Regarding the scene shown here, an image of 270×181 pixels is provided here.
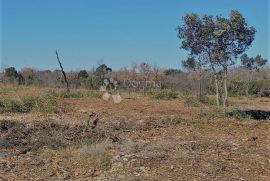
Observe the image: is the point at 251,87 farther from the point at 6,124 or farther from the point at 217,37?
the point at 6,124

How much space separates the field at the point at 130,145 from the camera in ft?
20.6

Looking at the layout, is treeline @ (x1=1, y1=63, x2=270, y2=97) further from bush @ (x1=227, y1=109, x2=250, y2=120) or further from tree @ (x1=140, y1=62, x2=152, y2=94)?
bush @ (x1=227, y1=109, x2=250, y2=120)

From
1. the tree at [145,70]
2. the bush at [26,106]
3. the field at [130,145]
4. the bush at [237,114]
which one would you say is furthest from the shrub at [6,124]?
the tree at [145,70]

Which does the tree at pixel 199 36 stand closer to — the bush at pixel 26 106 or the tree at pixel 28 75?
the bush at pixel 26 106

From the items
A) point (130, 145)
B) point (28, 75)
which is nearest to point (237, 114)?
point (130, 145)

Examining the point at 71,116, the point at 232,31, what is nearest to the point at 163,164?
the point at 71,116

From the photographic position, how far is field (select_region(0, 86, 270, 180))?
629cm

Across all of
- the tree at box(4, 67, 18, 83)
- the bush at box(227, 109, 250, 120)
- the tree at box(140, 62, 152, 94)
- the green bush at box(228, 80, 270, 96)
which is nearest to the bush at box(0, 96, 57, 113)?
the bush at box(227, 109, 250, 120)

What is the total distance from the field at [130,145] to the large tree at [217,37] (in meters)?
1.65

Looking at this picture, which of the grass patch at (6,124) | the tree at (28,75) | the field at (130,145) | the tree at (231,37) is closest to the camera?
the field at (130,145)

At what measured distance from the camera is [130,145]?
817cm

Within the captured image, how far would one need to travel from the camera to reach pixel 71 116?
1285 cm

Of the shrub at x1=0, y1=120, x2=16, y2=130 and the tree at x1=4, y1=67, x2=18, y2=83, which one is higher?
the tree at x1=4, y1=67, x2=18, y2=83

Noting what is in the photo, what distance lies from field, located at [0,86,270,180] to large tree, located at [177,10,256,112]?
1645 mm
